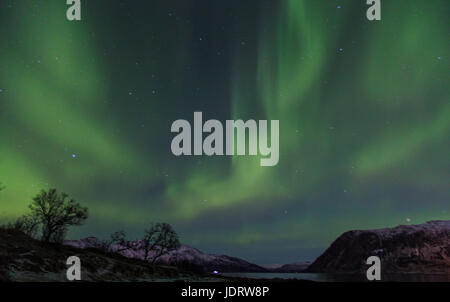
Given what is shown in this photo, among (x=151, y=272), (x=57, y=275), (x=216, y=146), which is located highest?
(x=216, y=146)

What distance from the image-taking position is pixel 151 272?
148 ft

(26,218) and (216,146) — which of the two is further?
(26,218)
